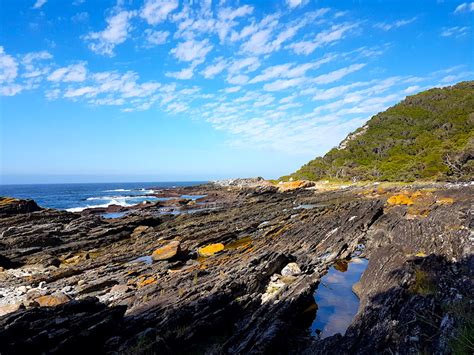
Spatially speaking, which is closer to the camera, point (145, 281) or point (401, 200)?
point (145, 281)

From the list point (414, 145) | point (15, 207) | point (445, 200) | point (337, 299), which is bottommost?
point (337, 299)

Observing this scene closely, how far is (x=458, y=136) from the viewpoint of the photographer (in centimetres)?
8606

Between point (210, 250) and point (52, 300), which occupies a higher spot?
point (52, 300)

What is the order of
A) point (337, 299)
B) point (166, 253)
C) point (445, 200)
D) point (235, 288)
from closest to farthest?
1. point (235, 288)
2. point (337, 299)
3. point (166, 253)
4. point (445, 200)

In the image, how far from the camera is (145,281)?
55.3 feet

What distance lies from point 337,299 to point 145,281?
1080 cm

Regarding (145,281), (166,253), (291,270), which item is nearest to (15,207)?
(166,253)

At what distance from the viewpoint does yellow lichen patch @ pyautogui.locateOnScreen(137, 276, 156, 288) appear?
642 inches

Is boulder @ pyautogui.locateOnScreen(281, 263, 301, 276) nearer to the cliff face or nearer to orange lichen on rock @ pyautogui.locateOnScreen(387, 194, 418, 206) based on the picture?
orange lichen on rock @ pyautogui.locateOnScreen(387, 194, 418, 206)

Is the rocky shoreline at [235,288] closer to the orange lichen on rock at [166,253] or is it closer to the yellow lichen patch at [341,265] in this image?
the orange lichen on rock at [166,253]

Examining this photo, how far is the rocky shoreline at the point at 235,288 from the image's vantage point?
7969mm

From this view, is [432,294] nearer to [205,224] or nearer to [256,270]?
[256,270]

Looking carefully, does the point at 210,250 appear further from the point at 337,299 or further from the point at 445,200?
the point at 445,200

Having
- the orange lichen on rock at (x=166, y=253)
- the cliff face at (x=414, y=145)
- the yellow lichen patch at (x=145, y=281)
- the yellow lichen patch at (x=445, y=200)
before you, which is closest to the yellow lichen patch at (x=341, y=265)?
the yellow lichen patch at (x=145, y=281)
